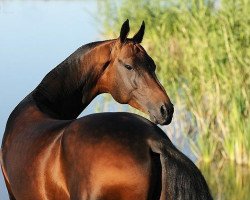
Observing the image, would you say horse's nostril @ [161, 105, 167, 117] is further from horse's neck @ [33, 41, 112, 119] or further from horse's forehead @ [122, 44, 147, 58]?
horse's neck @ [33, 41, 112, 119]

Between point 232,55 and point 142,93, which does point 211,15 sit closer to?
point 232,55

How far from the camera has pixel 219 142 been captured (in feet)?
32.5

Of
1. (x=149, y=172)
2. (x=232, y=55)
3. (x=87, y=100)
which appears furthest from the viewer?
(x=232, y=55)

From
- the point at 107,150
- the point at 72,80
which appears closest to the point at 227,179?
the point at 72,80

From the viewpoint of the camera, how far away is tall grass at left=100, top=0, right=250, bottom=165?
30.6 feet

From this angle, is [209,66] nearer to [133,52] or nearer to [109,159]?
[133,52]

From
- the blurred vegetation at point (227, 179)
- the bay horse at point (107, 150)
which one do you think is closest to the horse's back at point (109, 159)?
the bay horse at point (107, 150)

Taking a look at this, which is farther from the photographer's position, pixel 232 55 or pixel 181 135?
pixel 181 135

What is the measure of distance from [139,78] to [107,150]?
2.92 ft

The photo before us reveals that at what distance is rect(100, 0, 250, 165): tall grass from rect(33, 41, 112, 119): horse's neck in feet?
16.9

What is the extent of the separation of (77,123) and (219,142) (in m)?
6.76

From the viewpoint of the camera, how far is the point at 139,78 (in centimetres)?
401

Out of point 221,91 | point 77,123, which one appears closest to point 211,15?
point 221,91

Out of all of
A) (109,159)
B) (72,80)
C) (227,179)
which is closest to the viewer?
(109,159)
